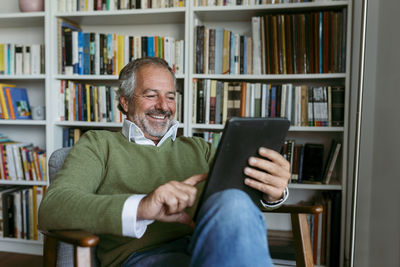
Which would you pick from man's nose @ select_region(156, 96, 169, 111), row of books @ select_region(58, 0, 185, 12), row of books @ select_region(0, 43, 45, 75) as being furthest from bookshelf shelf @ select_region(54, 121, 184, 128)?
man's nose @ select_region(156, 96, 169, 111)

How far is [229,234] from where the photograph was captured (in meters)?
0.76

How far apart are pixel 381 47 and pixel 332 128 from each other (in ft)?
1.78

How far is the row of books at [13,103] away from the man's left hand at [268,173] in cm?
203

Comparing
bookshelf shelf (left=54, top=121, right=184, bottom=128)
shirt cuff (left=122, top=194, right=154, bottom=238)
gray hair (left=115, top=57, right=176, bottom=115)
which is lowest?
shirt cuff (left=122, top=194, right=154, bottom=238)

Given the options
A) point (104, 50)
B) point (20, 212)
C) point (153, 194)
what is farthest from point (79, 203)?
point (20, 212)

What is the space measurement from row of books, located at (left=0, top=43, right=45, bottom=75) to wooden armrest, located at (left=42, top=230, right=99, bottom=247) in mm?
1753

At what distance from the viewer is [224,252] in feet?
2.47

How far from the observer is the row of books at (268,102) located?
2115mm

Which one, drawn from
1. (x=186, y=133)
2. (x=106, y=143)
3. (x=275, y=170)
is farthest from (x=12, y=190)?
(x=275, y=170)

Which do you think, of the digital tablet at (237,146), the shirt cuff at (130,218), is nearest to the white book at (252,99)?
the digital tablet at (237,146)

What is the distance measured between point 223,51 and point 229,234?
5.28ft

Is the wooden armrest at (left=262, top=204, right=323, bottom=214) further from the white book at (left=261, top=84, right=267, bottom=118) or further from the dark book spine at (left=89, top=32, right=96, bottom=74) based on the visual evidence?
the dark book spine at (left=89, top=32, right=96, bottom=74)

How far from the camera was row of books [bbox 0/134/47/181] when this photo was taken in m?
2.47

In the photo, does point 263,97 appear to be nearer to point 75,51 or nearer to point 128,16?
point 128,16
